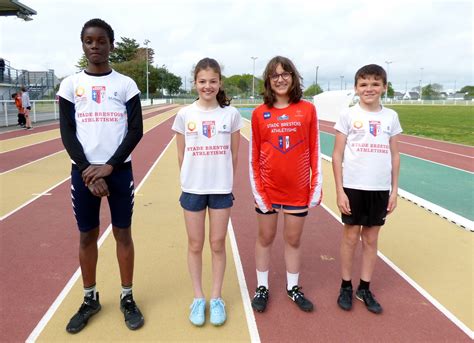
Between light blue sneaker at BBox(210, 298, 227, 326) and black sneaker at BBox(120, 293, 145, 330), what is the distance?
1.70 feet

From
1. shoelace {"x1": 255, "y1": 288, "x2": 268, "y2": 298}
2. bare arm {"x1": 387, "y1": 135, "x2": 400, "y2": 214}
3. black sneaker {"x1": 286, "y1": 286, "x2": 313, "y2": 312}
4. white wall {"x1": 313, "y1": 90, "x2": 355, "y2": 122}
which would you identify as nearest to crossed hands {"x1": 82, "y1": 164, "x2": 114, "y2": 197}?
shoelace {"x1": 255, "y1": 288, "x2": 268, "y2": 298}

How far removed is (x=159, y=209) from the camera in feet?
18.6

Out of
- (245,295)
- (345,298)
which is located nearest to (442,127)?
(345,298)

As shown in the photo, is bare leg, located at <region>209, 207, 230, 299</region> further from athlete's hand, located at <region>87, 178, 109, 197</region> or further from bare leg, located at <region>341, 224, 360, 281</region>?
bare leg, located at <region>341, 224, 360, 281</region>

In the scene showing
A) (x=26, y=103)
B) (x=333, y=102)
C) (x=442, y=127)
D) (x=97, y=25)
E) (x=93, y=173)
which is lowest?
(x=442, y=127)

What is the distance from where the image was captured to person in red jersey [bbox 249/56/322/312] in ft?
9.27

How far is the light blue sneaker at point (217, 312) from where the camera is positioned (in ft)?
9.24

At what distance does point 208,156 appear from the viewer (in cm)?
274

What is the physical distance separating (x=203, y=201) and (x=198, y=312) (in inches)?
32.8

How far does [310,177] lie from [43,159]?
28.9 ft

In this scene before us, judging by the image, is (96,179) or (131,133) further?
(131,133)

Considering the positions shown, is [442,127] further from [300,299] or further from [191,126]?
[191,126]

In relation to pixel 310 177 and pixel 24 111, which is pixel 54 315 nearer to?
pixel 310 177

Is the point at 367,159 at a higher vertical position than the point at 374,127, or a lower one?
lower
